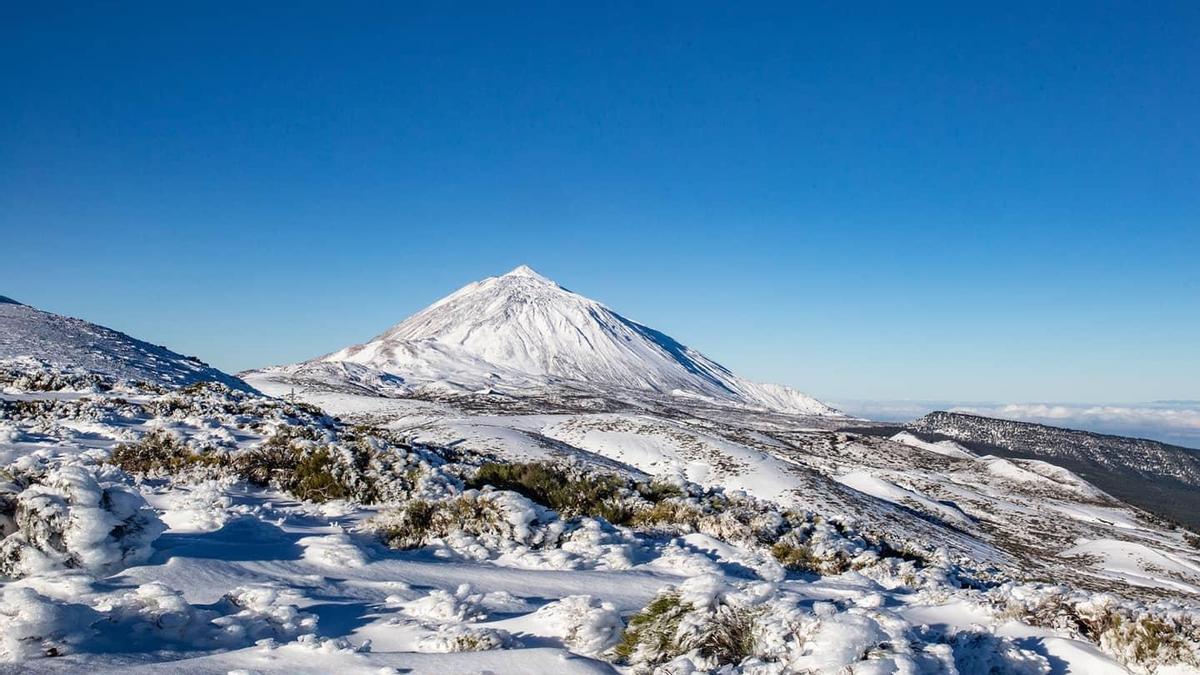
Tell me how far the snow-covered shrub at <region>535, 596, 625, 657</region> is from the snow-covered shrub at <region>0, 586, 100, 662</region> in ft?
10.3

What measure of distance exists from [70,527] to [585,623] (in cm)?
435

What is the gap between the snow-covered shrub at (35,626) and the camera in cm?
386

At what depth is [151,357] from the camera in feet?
109

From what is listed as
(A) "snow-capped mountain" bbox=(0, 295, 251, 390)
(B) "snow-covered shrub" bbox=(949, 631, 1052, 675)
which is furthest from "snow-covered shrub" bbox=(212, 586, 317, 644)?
(A) "snow-capped mountain" bbox=(0, 295, 251, 390)

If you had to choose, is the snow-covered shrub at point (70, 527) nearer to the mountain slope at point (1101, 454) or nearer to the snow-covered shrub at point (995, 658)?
the snow-covered shrub at point (995, 658)

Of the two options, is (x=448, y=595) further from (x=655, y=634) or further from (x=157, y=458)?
(x=157, y=458)

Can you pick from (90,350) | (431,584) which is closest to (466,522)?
(431,584)

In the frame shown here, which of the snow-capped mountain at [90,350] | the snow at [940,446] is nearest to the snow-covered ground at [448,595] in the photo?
the snow-capped mountain at [90,350]

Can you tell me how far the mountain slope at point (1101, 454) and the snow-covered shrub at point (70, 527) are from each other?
6734cm

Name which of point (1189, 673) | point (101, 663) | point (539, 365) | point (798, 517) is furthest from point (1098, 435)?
point (539, 365)

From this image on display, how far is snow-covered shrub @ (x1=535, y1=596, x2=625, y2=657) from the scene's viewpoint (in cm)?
488

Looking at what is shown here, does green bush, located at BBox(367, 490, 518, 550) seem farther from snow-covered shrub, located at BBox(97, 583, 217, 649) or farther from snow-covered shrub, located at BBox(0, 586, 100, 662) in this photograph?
snow-covered shrub, located at BBox(0, 586, 100, 662)

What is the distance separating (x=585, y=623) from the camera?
504 centimetres

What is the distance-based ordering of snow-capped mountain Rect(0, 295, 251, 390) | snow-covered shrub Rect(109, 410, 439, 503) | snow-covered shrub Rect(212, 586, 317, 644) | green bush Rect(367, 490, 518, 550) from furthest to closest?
snow-capped mountain Rect(0, 295, 251, 390) → snow-covered shrub Rect(109, 410, 439, 503) → green bush Rect(367, 490, 518, 550) → snow-covered shrub Rect(212, 586, 317, 644)
